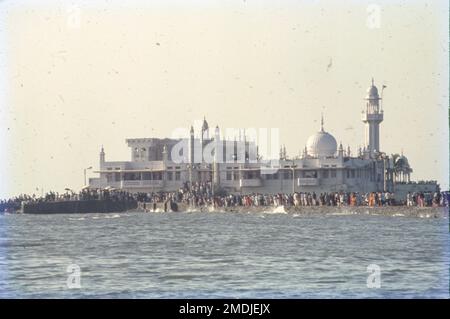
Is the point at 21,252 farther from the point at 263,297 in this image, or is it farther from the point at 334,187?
the point at 334,187

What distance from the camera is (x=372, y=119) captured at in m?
140

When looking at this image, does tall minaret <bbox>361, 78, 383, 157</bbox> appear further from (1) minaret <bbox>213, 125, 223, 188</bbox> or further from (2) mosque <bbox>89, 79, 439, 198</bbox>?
(1) minaret <bbox>213, 125, 223, 188</bbox>

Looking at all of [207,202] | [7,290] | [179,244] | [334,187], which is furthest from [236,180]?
[7,290]

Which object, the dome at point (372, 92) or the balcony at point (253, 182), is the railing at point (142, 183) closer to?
the balcony at point (253, 182)

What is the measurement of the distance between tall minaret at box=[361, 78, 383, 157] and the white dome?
9619 millimetres

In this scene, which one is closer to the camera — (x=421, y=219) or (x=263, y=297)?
(x=263, y=297)

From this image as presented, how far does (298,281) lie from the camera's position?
115 feet

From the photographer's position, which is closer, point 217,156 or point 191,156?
point 217,156

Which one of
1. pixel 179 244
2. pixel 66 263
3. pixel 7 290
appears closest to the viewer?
pixel 7 290

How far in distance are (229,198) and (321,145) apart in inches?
931

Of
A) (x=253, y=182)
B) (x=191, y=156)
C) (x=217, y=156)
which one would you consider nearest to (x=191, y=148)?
(x=191, y=156)

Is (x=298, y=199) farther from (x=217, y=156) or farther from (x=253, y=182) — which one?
(x=217, y=156)

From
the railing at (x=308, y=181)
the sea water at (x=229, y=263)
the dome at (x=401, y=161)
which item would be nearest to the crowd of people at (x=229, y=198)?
the railing at (x=308, y=181)
